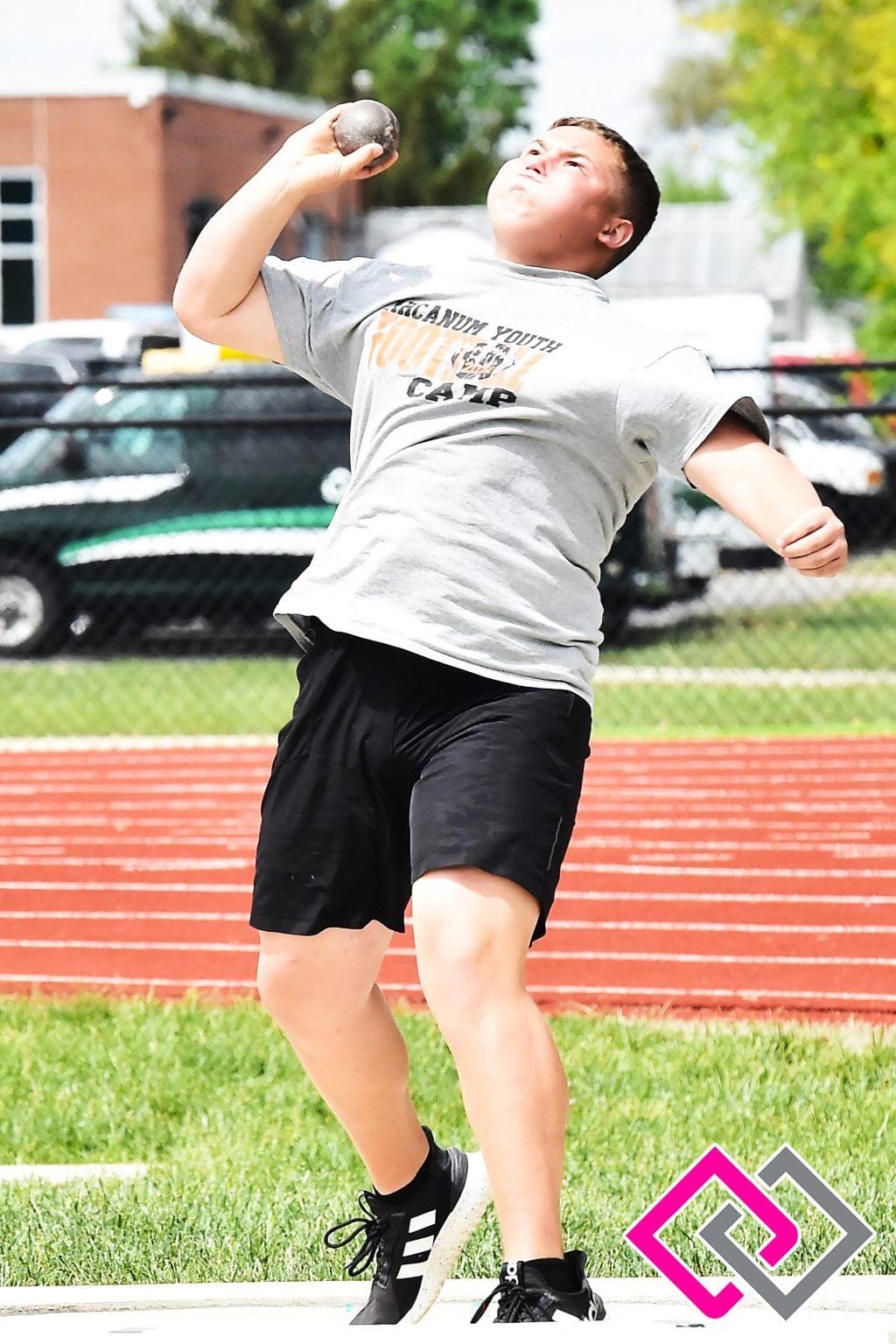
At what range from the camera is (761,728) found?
11.2 meters

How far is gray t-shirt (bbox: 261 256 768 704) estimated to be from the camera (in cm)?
321

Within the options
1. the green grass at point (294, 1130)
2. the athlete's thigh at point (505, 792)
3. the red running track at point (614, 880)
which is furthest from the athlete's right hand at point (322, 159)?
the red running track at point (614, 880)

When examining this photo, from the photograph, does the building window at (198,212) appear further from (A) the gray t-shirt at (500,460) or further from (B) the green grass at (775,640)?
(A) the gray t-shirt at (500,460)

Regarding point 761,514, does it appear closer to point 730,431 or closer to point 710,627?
point 730,431

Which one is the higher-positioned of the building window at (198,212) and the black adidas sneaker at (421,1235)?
the black adidas sneaker at (421,1235)

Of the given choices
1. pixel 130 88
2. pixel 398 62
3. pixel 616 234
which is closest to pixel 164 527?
pixel 616 234

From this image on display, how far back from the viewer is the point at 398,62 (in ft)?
261

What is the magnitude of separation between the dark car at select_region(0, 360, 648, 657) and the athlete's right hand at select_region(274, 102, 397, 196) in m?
10.0

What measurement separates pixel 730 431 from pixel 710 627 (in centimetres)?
1207

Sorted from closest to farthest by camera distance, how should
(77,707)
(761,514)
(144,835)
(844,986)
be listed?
(761,514) < (844,986) < (144,835) < (77,707)

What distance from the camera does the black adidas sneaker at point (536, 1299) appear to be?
2928 mm

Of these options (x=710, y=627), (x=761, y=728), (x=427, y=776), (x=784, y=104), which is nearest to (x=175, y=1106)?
(x=427, y=776)

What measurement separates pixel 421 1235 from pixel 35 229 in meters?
39.6

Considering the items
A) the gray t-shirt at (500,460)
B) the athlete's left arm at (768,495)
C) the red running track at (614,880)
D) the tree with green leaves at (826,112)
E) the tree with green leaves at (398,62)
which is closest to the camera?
the athlete's left arm at (768,495)
